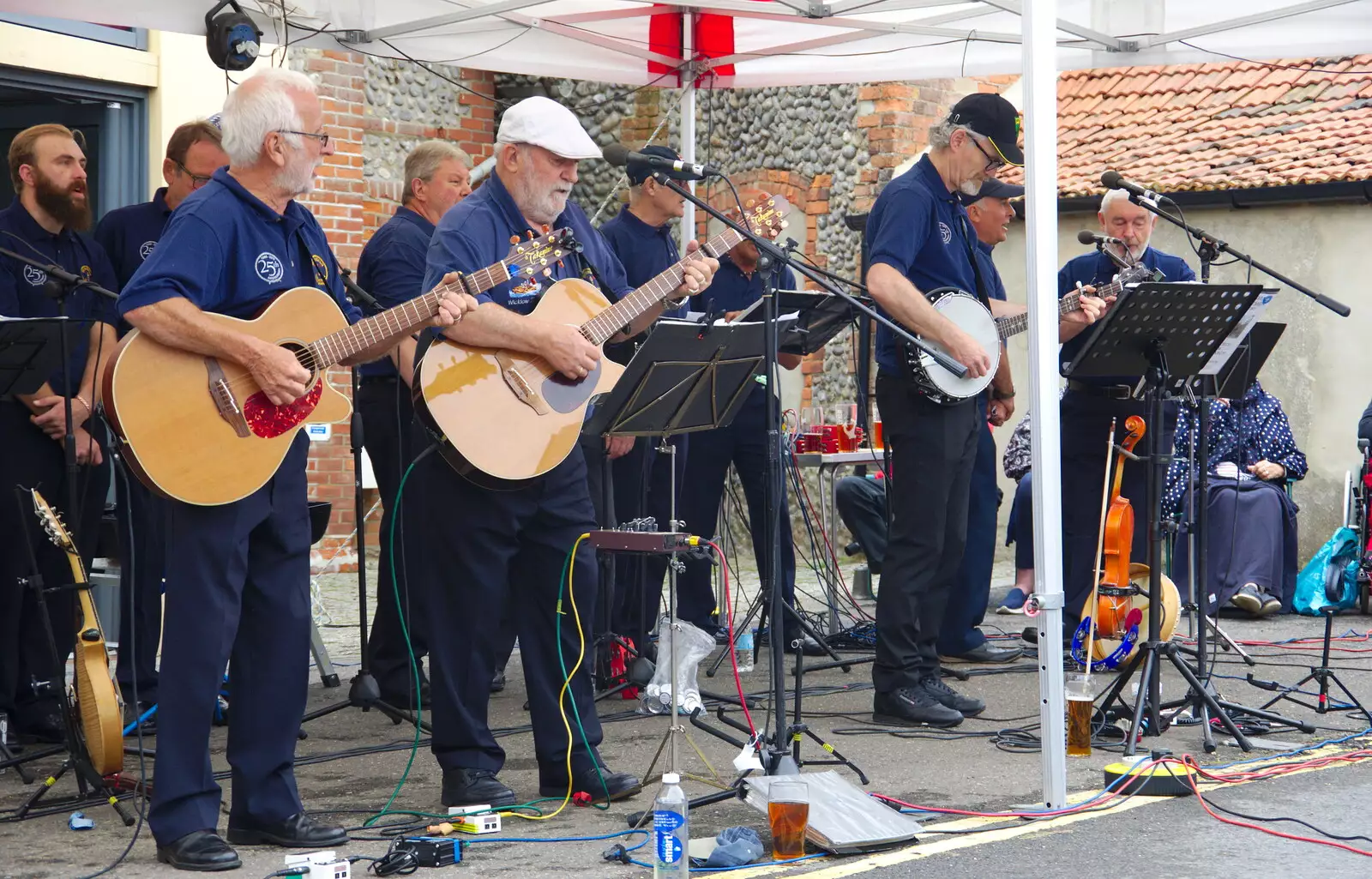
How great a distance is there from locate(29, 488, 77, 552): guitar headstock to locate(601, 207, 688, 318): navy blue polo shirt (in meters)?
2.67

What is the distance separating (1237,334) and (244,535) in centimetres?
364

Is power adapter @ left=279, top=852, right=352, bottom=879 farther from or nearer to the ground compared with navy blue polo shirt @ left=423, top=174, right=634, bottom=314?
nearer to the ground

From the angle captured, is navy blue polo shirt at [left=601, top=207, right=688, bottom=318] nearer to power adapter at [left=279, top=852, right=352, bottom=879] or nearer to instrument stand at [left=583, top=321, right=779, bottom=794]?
instrument stand at [left=583, top=321, right=779, bottom=794]

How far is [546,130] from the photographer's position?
4695 millimetres

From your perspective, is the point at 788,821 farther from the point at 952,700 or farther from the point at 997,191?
the point at 997,191

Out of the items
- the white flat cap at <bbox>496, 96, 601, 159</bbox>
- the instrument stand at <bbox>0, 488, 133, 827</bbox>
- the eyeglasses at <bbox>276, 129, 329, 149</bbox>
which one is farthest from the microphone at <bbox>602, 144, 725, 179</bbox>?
the instrument stand at <bbox>0, 488, 133, 827</bbox>

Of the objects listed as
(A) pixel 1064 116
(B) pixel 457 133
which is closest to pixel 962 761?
(B) pixel 457 133

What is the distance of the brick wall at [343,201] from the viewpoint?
1113 cm

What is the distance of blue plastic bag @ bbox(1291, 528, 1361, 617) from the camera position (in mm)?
9344

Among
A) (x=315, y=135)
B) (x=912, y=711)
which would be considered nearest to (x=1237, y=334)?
(x=912, y=711)

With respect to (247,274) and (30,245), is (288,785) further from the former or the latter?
(30,245)

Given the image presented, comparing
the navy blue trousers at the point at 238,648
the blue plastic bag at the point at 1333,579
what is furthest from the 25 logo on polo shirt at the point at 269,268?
the blue plastic bag at the point at 1333,579

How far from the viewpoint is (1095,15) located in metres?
7.84

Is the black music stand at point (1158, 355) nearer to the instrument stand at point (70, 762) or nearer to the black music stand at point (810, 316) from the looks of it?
the black music stand at point (810, 316)
